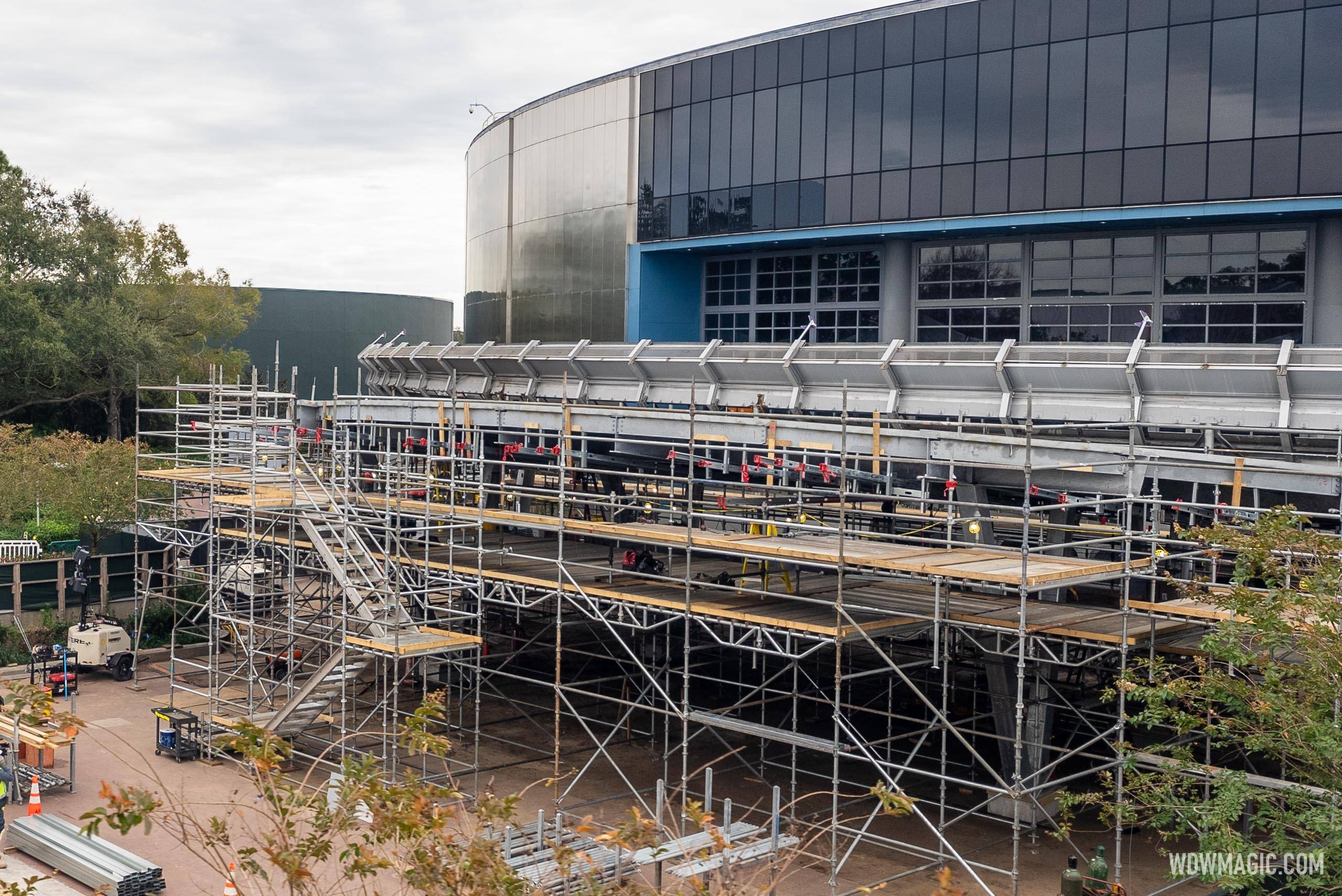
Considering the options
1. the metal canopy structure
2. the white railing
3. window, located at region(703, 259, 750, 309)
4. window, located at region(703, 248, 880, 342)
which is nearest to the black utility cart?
the metal canopy structure

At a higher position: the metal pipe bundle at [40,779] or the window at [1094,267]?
the window at [1094,267]

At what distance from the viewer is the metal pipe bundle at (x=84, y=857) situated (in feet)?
56.1

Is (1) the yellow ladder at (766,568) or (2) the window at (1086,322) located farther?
(2) the window at (1086,322)

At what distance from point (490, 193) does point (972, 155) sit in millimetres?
21189

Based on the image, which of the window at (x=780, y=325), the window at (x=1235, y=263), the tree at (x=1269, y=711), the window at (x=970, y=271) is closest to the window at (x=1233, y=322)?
the window at (x=1235, y=263)

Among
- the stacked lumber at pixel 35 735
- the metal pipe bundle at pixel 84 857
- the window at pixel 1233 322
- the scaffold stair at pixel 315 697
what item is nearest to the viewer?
the metal pipe bundle at pixel 84 857

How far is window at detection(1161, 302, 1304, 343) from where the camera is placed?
92.3 feet

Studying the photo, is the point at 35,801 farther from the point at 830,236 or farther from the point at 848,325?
the point at 848,325

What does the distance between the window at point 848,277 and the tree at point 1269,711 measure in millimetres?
20375

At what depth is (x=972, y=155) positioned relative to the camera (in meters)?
31.0

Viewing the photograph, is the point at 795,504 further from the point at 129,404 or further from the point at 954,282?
the point at 129,404

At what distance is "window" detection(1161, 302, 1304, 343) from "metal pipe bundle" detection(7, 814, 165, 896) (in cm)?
2291

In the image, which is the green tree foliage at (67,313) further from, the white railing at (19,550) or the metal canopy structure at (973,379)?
the metal canopy structure at (973,379)

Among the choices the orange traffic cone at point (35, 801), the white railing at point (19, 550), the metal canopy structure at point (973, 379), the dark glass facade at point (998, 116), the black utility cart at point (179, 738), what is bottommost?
the black utility cart at point (179, 738)
